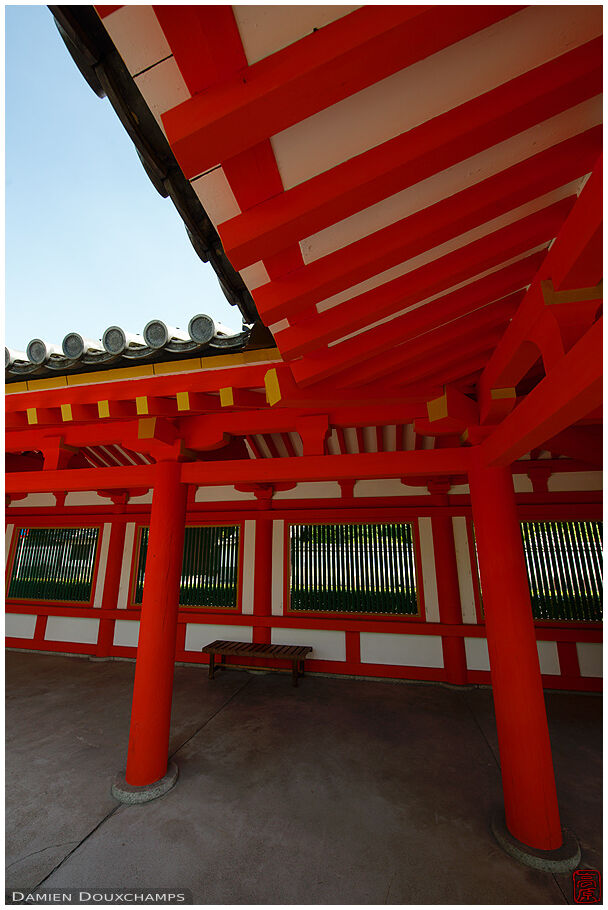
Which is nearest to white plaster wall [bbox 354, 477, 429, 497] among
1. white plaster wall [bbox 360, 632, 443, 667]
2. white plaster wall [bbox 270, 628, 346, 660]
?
white plaster wall [bbox 360, 632, 443, 667]

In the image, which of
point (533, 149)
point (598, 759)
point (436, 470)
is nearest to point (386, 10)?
point (533, 149)

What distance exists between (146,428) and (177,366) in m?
0.63

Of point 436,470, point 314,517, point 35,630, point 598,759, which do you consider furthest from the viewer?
point 35,630

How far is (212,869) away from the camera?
2.35 m

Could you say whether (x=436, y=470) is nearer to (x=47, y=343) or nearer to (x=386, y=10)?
(x=386, y=10)

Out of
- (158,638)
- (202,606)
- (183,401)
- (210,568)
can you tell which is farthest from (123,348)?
(202,606)

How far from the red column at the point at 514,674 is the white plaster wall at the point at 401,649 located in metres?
2.70

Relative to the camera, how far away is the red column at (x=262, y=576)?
5.91m

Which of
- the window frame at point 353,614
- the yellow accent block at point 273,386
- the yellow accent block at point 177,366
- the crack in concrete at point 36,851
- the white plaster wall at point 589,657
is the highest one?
the yellow accent block at point 177,366

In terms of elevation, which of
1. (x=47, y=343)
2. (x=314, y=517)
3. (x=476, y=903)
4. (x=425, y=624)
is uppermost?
(x=47, y=343)

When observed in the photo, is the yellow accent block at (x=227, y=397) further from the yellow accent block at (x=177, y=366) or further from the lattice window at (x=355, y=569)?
the lattice window at (x=355, y=569)

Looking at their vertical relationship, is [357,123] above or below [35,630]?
above

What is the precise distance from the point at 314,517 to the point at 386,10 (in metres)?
5.42

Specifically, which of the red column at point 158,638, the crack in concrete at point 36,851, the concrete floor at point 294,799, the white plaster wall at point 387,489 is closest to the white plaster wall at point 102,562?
the concrete floor at point 294,799
